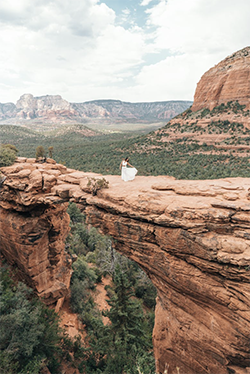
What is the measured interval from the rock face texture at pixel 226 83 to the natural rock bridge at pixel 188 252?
5641 centimetres

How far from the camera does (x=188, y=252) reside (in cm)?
641

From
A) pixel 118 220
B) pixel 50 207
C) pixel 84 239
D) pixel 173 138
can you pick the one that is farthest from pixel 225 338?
pixel 173 138

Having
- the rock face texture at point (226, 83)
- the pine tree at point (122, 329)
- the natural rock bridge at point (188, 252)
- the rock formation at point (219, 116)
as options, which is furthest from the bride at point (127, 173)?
the rock face texture at point (226, 83)

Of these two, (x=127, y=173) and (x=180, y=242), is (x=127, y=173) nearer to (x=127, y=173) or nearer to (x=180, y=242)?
(x=127, y=173)

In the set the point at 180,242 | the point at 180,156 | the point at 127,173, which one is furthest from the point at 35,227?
the point at 180,156

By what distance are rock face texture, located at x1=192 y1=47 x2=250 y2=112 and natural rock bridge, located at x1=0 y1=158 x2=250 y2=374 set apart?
5641 centimetres

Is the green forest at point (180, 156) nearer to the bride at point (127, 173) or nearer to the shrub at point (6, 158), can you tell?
the bride at point (127, 173)

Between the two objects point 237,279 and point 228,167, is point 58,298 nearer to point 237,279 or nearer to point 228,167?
point 237,279

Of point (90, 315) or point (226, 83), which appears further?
point (226, 83)

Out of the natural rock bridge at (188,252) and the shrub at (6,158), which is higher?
the shrub at (6,158)

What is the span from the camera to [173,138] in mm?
54844

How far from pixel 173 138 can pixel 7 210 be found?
49.8m

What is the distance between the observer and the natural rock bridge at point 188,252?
5742mm

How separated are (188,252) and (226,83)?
2460 inches
